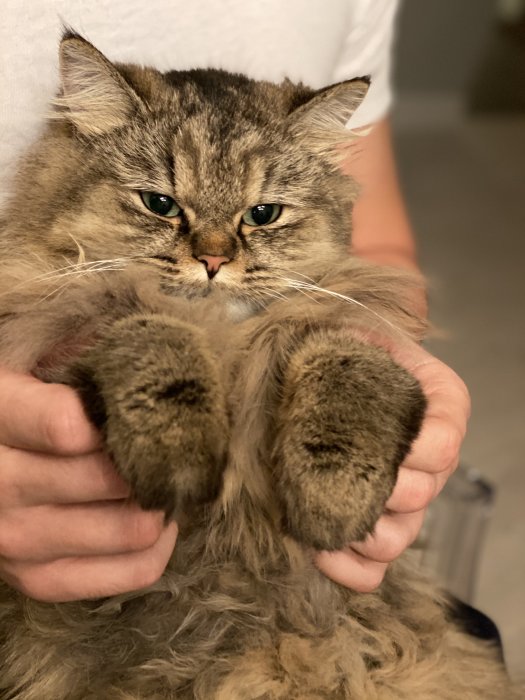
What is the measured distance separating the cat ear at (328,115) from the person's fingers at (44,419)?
51 cm

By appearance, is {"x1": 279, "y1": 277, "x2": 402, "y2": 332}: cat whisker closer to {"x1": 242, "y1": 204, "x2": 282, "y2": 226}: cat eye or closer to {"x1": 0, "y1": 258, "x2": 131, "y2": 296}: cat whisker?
{"x1": 242, "y1": 204, "x2": 282, "y2": 226}: cat eye

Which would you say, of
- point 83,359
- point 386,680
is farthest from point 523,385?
point 83,359

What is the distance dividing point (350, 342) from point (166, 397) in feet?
0.80

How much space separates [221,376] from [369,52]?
91 centimetres

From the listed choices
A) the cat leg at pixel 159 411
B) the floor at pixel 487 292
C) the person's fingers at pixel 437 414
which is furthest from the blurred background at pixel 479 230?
the cat leg at pixel 159 411

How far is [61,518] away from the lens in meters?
0.79

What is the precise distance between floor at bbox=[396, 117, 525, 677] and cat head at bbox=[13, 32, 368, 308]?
31 centimetres

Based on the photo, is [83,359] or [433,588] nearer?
[83,359]

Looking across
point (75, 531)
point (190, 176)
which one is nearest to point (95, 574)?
point (75, 531)

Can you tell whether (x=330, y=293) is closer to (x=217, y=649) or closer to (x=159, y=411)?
(x=159, y=411)

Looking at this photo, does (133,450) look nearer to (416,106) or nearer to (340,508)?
(340,508)

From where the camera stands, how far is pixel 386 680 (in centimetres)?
→ 84

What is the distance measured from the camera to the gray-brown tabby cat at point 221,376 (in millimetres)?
698

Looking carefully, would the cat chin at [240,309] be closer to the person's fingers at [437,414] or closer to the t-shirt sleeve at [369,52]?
the person's fingers at [437,414]
